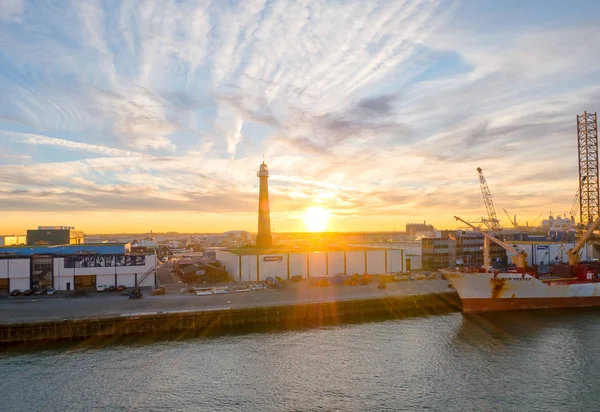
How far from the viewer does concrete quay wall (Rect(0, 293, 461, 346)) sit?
87.6 ft

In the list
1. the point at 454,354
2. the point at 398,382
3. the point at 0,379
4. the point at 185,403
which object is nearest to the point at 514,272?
the point at 454,354

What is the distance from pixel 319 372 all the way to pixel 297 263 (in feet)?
78.3

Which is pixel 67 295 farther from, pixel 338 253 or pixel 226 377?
pixel 338 253

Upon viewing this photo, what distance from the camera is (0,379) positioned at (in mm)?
20562

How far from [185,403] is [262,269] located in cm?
2602

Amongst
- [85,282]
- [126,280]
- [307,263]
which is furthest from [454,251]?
[85,282]

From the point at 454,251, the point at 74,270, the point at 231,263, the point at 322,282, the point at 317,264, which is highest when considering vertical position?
the point at 454,251

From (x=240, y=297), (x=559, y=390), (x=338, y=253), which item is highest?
(x=338, y=253)

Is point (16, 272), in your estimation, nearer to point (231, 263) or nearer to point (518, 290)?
point (231, 263)

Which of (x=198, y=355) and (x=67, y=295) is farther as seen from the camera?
(x=67, y=295)

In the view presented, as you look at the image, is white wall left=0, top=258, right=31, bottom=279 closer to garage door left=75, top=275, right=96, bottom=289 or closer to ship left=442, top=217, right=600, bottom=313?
garage door left=75, top=275, right=96, bottom=289

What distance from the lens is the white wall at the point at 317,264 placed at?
45.3 metres

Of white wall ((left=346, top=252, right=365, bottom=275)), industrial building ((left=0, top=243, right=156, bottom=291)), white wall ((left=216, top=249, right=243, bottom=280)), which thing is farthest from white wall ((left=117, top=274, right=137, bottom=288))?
white wall ((left=346, top=252, right=365, bottom=275))

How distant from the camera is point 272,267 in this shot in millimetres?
44250
